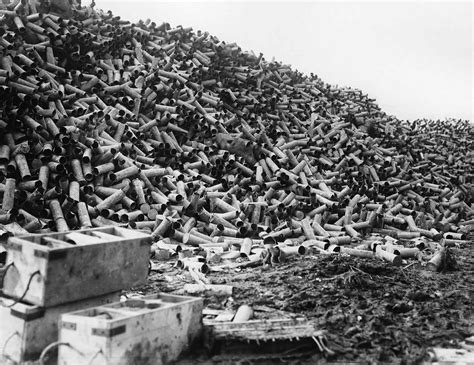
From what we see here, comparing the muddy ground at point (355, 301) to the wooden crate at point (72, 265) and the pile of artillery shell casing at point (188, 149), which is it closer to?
the wooden crate at point (72, 265)

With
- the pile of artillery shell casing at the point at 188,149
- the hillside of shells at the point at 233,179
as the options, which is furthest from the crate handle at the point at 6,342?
the pile of artillery shell casing at the point at 188,149

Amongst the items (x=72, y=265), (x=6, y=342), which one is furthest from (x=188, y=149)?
(x=6, y=342)

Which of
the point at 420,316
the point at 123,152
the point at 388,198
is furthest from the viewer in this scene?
the point at 388,198

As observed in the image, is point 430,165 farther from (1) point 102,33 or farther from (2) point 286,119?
(1) point 102,33

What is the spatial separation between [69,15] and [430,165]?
14.9 metres

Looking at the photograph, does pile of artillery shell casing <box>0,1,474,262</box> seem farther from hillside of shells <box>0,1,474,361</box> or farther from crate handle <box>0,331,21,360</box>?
crate handle <box>0,331,21,360</box>

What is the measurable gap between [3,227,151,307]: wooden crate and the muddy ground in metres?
1.13

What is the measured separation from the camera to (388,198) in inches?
623

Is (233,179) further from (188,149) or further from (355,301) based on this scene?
(355,301)

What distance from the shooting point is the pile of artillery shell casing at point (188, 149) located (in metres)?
10.7

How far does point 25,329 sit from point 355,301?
4.58m

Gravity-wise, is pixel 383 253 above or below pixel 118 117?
below

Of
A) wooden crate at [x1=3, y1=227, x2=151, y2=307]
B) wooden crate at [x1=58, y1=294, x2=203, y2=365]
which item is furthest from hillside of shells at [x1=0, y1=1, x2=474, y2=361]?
wooden crate at [x1=3, y1=227, x2=151, y2=307]

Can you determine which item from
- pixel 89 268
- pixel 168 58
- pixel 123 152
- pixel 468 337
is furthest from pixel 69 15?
pixel 468 337
